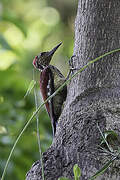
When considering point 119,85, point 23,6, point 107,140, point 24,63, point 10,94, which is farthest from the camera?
point 23,6

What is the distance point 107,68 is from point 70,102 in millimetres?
264

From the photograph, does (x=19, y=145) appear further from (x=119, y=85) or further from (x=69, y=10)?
(x=69, y=10)

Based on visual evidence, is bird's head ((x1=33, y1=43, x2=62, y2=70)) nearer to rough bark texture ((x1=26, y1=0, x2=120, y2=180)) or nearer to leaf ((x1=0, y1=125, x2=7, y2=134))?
leaf ((x1=0, y1=125, x2=7, y2=134))

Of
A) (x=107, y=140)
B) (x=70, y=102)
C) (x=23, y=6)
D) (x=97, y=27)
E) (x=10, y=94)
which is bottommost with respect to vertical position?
(x=107, y=140)

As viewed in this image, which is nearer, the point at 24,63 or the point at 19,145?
the point at 19,145

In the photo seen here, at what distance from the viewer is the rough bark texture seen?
5.92 ft

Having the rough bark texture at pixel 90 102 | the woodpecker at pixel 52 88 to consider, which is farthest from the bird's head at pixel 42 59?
the rough bark texture at pixel 90 102

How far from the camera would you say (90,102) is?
2.04 metres

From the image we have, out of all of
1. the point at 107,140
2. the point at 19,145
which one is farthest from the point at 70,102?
the point at 19,145

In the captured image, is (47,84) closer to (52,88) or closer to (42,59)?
(52,88)

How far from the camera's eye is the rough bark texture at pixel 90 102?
1806 mm

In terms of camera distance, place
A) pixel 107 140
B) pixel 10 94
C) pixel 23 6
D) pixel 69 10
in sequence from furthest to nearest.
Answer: pixel 23 6 → pixel 69 10 → pixel 10 94 → pixel 107 140

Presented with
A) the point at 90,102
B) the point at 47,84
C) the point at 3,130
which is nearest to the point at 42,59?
the point at 47,84

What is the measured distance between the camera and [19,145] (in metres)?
3.03
